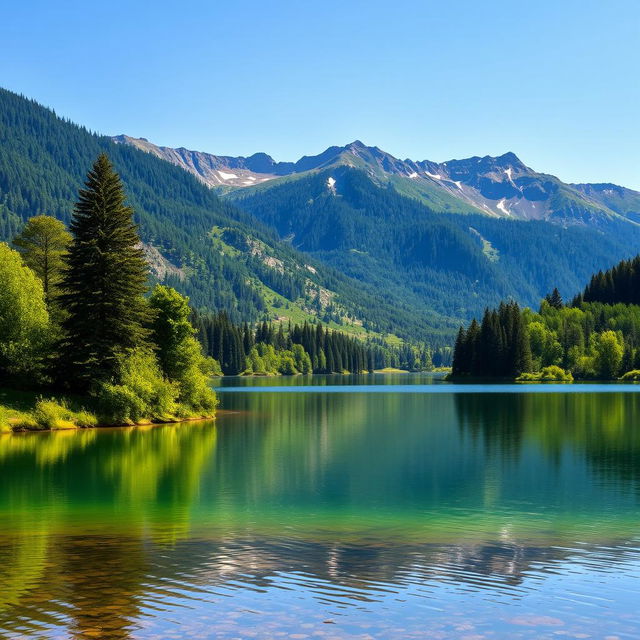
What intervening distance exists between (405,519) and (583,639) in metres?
15.6

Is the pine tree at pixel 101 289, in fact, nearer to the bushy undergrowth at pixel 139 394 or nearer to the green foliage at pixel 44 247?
the bushy undergrowth at pixel 139 394

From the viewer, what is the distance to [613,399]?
125 m

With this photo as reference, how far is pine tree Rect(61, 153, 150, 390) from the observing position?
81.4 metres

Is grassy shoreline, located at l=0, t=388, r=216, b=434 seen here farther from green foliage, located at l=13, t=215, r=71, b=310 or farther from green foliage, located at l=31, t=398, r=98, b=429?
green foliage, located at l=13, t=215, r=71, b=310

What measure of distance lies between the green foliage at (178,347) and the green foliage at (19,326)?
1316 cm

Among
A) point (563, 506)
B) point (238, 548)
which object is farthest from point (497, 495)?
point (238, 548)

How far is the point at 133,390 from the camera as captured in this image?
81250 millimetres

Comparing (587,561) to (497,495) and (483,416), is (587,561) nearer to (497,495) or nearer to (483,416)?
(497,495)

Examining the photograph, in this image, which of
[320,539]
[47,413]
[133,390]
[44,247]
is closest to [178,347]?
[133,390]

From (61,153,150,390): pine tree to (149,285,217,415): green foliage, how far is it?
4.19 metres

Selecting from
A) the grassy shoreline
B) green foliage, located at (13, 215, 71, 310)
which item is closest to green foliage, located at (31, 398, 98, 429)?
the grassy shoreline

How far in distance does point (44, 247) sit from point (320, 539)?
83.5 meters

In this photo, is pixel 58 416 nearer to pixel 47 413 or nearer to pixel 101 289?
pixel 47 413

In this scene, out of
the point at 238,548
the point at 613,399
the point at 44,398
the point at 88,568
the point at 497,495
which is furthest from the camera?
the point at 613,399
